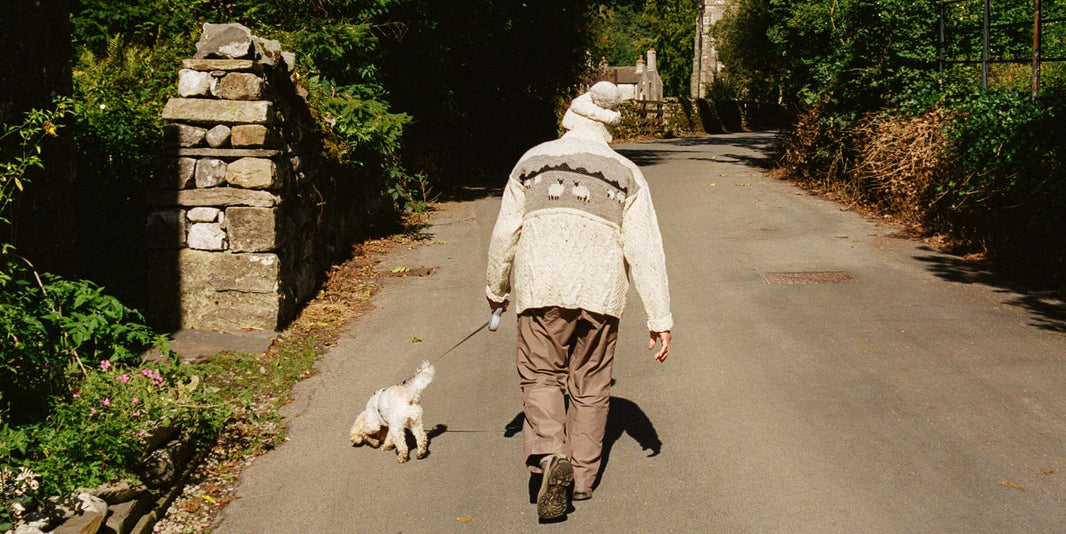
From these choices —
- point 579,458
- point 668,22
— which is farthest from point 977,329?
point 668,22

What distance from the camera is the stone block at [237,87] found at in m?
7.66

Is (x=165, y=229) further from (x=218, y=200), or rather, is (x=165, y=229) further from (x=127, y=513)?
(x=127, y=513)

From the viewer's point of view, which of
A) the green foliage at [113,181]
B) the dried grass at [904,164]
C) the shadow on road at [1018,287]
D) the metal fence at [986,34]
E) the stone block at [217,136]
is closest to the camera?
the green foliage at [113,181]

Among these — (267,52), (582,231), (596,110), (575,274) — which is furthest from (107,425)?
(267,52)

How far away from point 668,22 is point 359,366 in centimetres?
7356

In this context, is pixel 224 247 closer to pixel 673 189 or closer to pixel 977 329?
pixel 977 329

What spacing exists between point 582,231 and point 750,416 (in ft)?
7.05

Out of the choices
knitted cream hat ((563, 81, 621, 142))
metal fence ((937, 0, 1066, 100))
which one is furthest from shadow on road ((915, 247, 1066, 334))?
knitted cream hat ((563, 81, 621, 142))

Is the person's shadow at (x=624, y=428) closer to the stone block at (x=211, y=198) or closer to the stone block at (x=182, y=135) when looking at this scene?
the stone block at (x=211, y=198)

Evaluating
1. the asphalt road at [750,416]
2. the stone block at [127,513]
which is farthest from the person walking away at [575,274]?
the stone block at [127,513]

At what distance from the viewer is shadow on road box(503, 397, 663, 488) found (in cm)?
542

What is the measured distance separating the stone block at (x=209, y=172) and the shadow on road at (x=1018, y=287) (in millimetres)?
7165

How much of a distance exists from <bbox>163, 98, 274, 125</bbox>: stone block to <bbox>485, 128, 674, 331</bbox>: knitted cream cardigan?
377cm

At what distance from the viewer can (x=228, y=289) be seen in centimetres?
772
